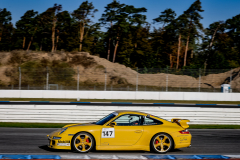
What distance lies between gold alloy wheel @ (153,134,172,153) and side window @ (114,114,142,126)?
24.9 inches

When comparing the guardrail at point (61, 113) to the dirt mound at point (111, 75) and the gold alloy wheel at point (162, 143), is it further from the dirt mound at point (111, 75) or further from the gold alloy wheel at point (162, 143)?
the dirt mound at point (111, 75)

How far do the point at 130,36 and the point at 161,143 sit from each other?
188 feet

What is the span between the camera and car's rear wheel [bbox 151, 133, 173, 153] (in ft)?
23.7

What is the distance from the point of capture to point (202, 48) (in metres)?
70.7

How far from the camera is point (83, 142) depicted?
700 centimetres

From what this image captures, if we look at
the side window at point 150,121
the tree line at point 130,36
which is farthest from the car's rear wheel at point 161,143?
the tree line at point 130,36

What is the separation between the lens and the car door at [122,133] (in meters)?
7.04

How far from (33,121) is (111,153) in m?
7.58

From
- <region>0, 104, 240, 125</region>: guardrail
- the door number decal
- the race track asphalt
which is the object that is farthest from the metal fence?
the door number decal

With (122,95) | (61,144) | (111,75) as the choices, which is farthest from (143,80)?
(61,144)

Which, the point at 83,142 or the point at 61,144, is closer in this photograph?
the point at 61,144

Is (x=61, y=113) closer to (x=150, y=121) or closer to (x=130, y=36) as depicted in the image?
(x=150, y=121)

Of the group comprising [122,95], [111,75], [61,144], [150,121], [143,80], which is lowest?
[61,144]

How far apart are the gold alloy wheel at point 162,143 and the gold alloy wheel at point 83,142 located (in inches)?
64.9
